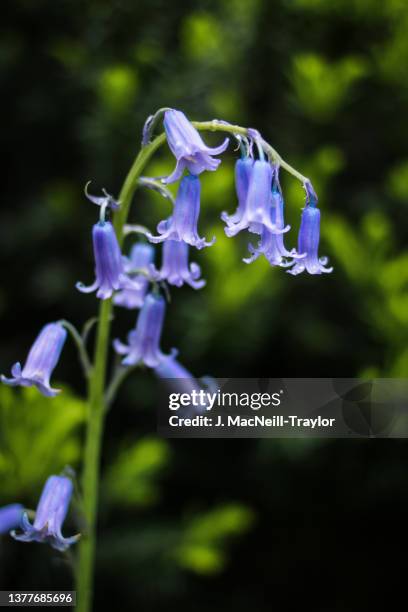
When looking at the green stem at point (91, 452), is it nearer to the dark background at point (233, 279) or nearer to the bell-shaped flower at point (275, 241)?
the bell-shaped flower at point (275, 241)

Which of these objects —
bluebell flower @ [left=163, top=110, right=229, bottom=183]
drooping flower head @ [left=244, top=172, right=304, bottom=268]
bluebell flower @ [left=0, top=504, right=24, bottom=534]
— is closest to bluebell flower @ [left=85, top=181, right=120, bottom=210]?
bluebell flower @ [left=163, top=110, right=229, bottom=183]

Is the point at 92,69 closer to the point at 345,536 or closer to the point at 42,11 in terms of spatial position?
the point at 42,11

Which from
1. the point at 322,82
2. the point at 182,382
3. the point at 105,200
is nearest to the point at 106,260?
the point at 105,200

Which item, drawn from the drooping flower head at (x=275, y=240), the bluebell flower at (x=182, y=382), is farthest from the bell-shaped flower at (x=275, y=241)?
the bluebell flower at (x=182, y=382)

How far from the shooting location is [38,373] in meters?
1.35

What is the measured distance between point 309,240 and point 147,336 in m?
0.42

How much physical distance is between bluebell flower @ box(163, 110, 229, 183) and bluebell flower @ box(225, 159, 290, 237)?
2.5 inches

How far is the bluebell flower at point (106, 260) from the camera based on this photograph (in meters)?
1.24

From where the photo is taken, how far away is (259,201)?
117 centimetres

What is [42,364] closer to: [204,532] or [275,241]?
[275,241]

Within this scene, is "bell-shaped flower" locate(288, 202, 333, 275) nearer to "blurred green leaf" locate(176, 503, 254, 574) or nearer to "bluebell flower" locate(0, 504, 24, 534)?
"bluebell flower" locate(0, 504, 24, 534)

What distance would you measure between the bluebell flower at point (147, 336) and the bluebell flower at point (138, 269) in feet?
0.16

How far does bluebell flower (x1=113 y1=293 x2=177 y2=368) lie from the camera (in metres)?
1.47

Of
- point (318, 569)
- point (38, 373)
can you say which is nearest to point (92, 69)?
point (38, 373)
